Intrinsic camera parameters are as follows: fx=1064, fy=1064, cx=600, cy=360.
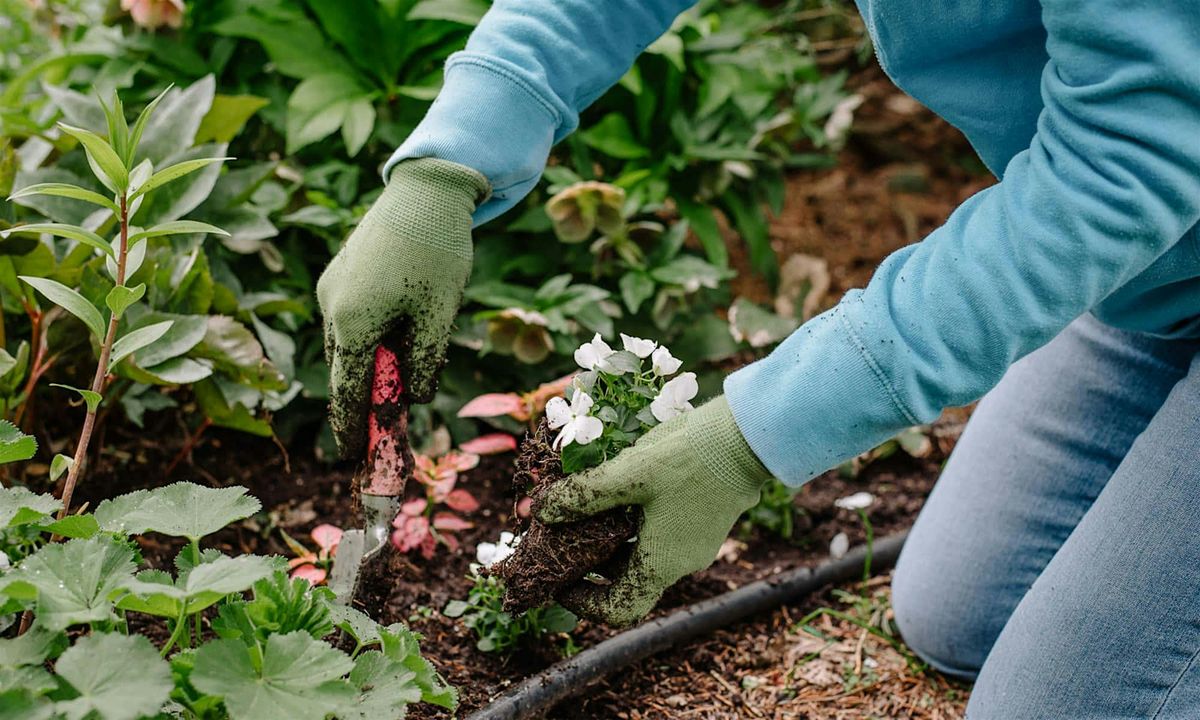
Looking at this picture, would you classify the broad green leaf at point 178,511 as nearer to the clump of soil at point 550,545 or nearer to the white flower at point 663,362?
the clump of soil at point 550,545

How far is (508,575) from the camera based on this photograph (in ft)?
4.50

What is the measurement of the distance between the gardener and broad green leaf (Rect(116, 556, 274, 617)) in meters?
0.38

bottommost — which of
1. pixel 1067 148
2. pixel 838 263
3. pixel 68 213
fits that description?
pixel 838 263

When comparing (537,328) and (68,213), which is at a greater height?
(68,213)

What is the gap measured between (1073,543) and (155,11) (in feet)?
6.14

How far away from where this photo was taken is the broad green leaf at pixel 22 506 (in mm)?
1094

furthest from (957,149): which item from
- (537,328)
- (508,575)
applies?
(508,575)

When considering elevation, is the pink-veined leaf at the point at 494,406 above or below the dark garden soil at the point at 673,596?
above

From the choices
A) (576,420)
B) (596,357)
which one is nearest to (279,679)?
(576,420)

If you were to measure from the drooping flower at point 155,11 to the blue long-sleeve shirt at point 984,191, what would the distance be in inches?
36.1

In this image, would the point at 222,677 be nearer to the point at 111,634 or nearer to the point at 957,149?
the point at 111,634

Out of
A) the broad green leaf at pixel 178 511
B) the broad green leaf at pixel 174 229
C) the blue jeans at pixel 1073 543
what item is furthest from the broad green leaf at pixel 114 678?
the blue jeans at pixel 1073 543

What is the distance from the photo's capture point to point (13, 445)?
1.17 m

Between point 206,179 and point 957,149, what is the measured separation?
8.70 feet
